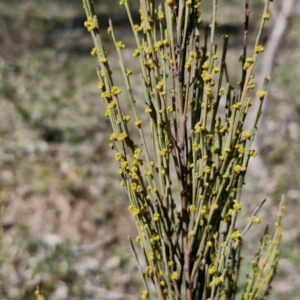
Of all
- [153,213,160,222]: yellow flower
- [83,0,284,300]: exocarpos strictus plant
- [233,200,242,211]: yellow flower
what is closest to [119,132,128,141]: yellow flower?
[83,0,284,300]: exocarpos strictus plant

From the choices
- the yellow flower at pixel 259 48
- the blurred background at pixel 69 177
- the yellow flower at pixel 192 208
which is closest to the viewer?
the yellow flower at pixel 259 48

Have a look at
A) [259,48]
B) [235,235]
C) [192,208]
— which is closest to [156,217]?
[192,208]

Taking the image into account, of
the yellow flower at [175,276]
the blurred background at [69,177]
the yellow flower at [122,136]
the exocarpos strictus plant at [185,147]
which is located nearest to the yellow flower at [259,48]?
the exocarpos strictus plant at [185,147]

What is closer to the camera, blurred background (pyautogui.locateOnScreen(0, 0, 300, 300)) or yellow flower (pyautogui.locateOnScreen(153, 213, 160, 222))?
yellow flower (pyautogui.locateOnScreen(153, 213, 160, 222))

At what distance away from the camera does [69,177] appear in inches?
204

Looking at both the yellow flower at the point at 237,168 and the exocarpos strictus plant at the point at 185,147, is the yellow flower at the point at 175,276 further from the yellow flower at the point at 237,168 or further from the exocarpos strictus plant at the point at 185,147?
the yellow flower at the point at 237,168

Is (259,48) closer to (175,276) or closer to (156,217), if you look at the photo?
(156,217)

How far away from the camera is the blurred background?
4.07 m

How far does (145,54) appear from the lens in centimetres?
128

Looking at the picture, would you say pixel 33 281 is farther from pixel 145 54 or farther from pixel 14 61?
pixel 14 61

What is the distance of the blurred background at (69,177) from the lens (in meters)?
4.07

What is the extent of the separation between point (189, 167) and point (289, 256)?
338 cm

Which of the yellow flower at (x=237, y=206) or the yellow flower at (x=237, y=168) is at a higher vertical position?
the yellow flower at (x=237, y=168)

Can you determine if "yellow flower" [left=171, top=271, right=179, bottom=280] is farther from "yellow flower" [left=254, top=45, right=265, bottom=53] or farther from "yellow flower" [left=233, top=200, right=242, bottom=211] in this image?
"yellow flower" [left=254, top=45, right=265, bottom=53]
